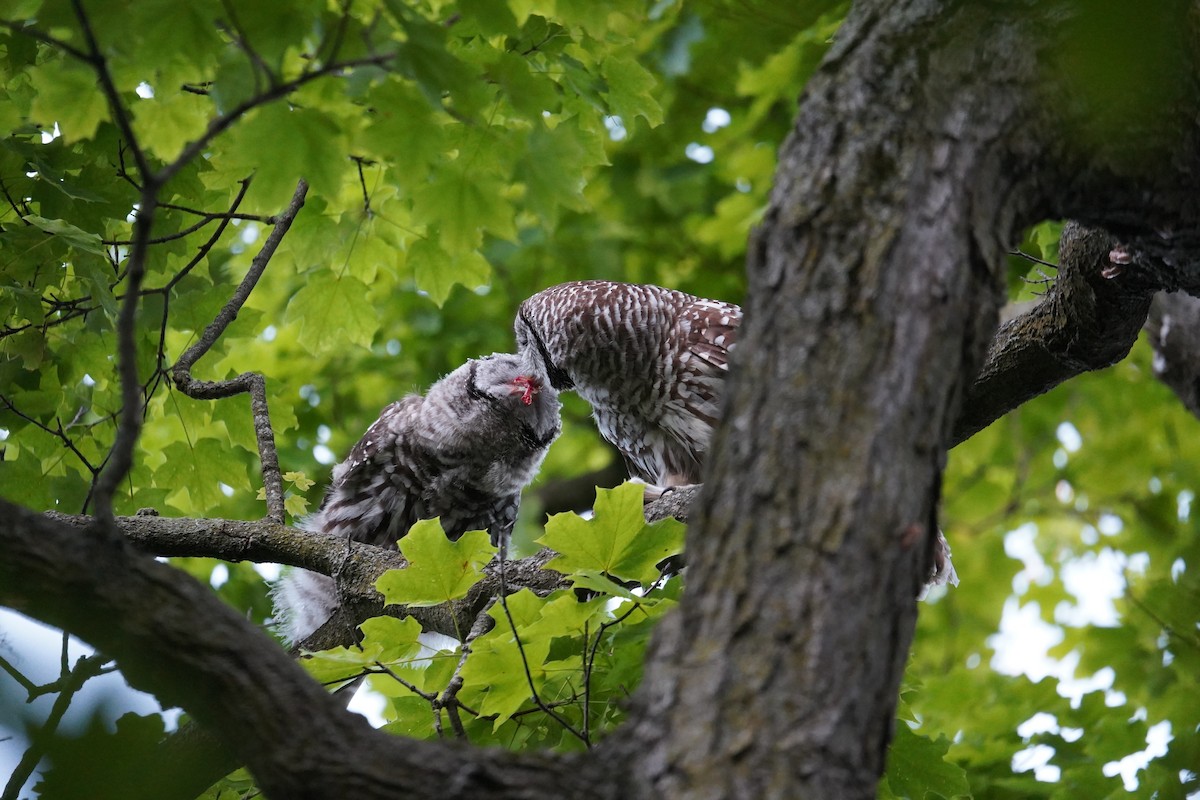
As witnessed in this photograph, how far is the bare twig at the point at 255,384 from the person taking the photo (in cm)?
368

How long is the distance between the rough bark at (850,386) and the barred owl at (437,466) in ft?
12.0

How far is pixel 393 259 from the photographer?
4.38 metres

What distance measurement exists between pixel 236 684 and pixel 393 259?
111 inches

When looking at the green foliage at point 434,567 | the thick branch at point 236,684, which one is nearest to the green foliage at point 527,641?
the green foliage at point 434,567

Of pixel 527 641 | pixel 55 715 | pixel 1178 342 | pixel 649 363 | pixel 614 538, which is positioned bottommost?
pixel 55 715

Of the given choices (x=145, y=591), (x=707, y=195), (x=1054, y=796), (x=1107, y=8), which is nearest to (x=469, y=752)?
(x=145, y=591)

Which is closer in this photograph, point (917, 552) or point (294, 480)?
point (917, 552)

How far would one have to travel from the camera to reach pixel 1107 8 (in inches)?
76.5

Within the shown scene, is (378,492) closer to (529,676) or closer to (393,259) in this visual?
(393,259)

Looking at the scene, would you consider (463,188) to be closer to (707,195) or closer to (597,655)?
(597,655)

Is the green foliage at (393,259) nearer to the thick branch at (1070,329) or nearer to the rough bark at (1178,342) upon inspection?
the rough bark at (1178,342)

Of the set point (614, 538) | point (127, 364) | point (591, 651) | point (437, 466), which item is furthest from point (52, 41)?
point (437, 466)

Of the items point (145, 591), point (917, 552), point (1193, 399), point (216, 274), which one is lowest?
point (917, 552)

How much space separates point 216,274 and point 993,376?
10.4 feet
